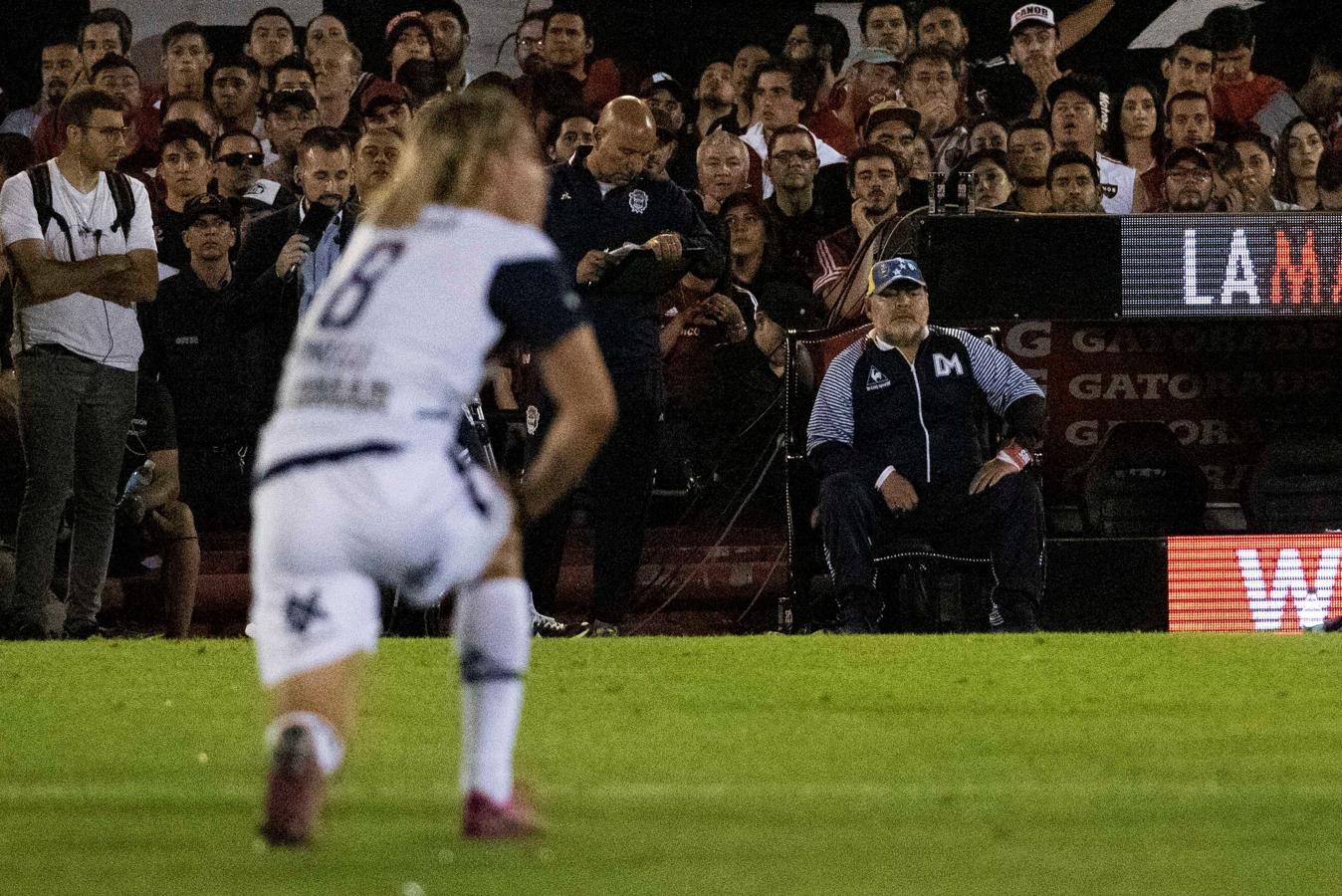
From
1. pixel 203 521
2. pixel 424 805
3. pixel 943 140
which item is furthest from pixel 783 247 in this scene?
pixel 424 805

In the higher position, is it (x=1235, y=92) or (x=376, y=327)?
(x=1235, y=92)

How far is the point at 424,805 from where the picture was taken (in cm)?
509

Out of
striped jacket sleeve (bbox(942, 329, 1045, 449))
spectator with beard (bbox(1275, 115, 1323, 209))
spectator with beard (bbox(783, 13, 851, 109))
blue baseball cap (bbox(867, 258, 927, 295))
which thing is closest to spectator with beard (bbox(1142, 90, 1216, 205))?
spectator with beard (bbox(1275, 115, 1323, 209))

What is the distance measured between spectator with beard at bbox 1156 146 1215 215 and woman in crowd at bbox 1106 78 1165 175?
3.10 feet

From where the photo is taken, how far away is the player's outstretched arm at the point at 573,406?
13.9 feet

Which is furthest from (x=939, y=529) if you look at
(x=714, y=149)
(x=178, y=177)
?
(x=178, y=177)

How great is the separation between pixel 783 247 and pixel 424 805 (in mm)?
7300

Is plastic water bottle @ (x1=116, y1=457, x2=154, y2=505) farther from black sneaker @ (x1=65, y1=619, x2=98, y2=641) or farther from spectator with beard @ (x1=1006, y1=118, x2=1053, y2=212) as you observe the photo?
spectator with beard @ (x1=1006, y1=118, x2=1053, y2=212)

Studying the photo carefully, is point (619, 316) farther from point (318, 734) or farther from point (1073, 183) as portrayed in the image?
point (318, 734)

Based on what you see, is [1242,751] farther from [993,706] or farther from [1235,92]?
[1235,92]

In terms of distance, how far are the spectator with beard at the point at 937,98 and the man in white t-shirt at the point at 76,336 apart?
16.7 ft

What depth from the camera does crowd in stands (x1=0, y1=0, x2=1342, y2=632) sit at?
11.2m

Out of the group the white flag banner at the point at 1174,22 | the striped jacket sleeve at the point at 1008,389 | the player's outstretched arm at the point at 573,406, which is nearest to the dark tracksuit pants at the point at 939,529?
the striped jacket sleeve at the point at 1008,389

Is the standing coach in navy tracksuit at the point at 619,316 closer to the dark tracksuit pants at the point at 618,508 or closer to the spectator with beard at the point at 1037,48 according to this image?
the dark tracksuit pants at the point at 618,508
